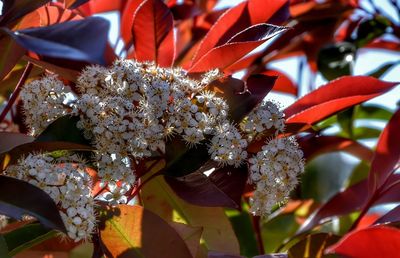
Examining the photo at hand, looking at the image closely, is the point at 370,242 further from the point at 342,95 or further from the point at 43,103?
the point at 43,103

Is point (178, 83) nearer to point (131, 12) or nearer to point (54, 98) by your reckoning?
point (54, 98)

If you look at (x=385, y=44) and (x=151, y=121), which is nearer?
(x=151, y=121)

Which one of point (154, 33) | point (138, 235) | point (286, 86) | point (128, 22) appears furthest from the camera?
point (286, 86)

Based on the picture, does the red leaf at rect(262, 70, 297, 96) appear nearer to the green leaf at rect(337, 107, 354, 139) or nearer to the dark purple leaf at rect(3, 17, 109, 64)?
the green leaf at rect(337, 107, 354, 139)

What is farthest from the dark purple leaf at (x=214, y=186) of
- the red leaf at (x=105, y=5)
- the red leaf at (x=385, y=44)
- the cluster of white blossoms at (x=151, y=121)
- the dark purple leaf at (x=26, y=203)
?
the red leaf at (x=385, y=44)

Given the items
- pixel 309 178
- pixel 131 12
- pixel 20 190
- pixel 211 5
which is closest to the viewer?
pixel 20 190

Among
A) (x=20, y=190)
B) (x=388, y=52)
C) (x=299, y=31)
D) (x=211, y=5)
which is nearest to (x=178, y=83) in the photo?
(x=20, y=190)

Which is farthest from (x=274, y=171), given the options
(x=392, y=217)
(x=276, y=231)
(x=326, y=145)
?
(x=276, y=231)
